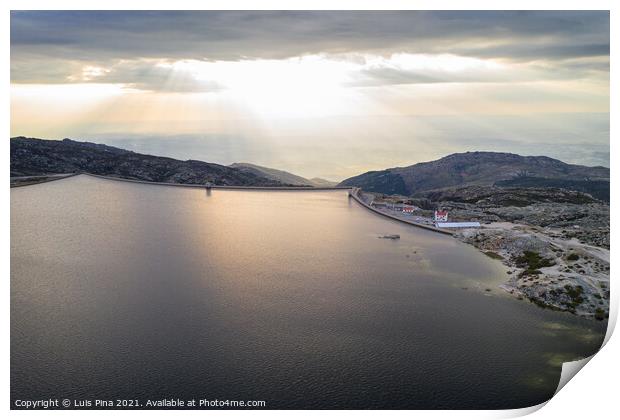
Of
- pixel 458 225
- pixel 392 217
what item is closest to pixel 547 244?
pixel 458 225

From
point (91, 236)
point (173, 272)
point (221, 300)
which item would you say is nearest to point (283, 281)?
point (221, 300)

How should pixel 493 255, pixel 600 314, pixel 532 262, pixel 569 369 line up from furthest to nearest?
pixel 493 255, pixel 532 262, pixel 600 314, pixel 569 369

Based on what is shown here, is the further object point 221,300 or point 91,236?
point 91,236

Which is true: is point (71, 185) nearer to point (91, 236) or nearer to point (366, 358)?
point (91, 236)

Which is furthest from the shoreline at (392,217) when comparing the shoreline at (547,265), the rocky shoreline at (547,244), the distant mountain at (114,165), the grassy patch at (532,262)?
the distant mountain at (114,165)

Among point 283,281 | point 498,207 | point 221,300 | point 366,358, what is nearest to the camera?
point 366,358

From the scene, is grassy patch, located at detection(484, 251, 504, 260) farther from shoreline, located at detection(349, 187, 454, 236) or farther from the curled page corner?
the curled page corner

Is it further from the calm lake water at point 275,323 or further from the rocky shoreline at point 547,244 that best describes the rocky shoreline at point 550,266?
the calm lake water at point 275,323

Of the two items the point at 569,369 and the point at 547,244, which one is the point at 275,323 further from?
the point at 547,244
